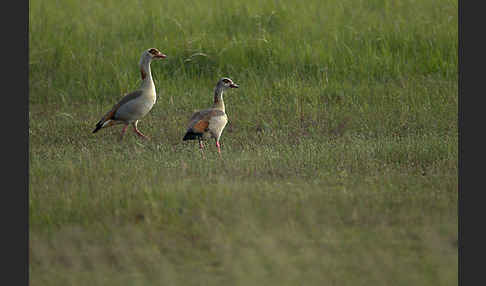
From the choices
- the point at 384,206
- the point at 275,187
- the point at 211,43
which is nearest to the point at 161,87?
the point at 211,43

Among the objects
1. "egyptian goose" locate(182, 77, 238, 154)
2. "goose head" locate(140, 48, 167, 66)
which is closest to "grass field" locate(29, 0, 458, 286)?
"egyptian goose" locate(182, 77, 238, 154)

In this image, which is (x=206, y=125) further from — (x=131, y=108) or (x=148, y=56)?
(x=148, y=56)

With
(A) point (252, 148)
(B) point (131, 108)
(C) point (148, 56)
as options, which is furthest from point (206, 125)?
(C) point (148, 56)

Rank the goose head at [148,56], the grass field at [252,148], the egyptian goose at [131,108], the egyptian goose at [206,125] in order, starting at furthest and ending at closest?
1. the goose head at [148,56]
2. the egyptian goose at [131,108]
3. the egyptian goose at [206,125]
4. the grass field at [252,148]

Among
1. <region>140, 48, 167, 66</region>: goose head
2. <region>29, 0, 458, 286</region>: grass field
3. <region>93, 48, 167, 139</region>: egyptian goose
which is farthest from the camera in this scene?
<region>140, 48, 167, 66</region>: goose head

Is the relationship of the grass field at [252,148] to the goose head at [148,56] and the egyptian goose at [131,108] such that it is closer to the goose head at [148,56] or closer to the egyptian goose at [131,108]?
the egyptian goose at [131,108]

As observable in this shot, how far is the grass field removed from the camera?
19.3ft

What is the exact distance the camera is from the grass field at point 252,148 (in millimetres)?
5883

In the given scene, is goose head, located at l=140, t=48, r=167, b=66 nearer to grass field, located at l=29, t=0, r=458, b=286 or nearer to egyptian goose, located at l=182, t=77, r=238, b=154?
grass field, located at l=29, t=0, r=458, b=286

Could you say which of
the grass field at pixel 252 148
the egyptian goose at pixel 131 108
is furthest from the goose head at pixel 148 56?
the grass field at pixel 252 148

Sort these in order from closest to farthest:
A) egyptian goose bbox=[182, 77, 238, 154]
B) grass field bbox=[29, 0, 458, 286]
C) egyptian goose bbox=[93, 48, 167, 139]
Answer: grass field bbox=[29, 0, 458, 286] < egyptian goose bbox=[182, 77, 238, 154] < egyptian goose bbox=[93, 48, 167, 139]

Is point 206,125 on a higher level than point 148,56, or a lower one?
lower

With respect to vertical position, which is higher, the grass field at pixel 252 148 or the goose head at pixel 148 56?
the goose head at pixel 148 56

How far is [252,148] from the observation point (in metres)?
9.33
